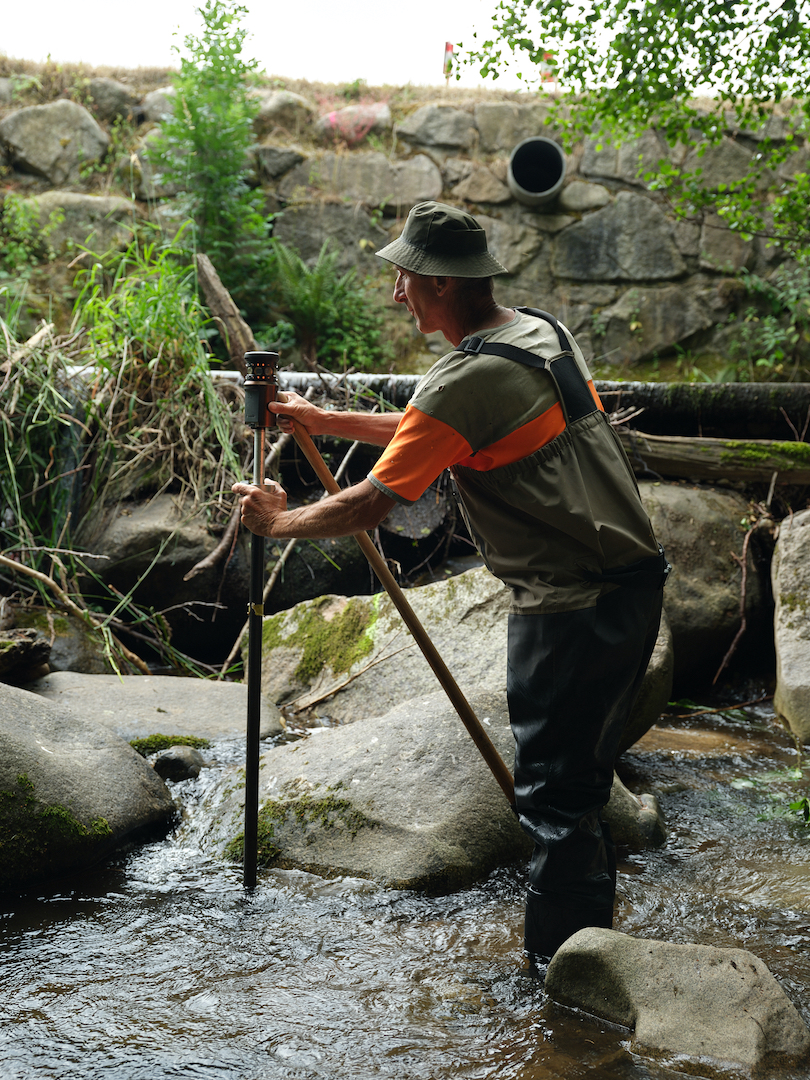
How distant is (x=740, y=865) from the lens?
3.07m

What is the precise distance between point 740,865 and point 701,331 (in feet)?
29.8

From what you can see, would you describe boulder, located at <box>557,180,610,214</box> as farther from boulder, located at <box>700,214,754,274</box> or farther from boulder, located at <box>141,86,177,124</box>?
boulder, located at <box>141,86,177,124</box>

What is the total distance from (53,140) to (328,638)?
967cm

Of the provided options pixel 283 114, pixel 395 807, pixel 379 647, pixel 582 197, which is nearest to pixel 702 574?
pixel 379 647

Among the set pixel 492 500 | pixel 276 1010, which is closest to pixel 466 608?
pixel 492 500

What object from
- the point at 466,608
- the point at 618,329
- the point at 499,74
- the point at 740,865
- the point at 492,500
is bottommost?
the point at 740,865

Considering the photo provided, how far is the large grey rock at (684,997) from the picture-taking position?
74.4 inches

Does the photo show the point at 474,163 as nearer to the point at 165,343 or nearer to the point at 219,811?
the point at 165,343

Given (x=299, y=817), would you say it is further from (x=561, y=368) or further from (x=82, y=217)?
(x=82, y=217)

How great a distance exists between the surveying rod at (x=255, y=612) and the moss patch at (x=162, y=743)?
1.09 meters

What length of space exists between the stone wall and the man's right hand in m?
8.19

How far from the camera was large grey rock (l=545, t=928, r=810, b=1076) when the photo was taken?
1.89 m

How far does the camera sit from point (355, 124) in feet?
37.9

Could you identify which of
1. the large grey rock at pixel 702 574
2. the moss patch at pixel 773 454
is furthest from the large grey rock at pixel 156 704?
the moss patch at pixel 773 454
